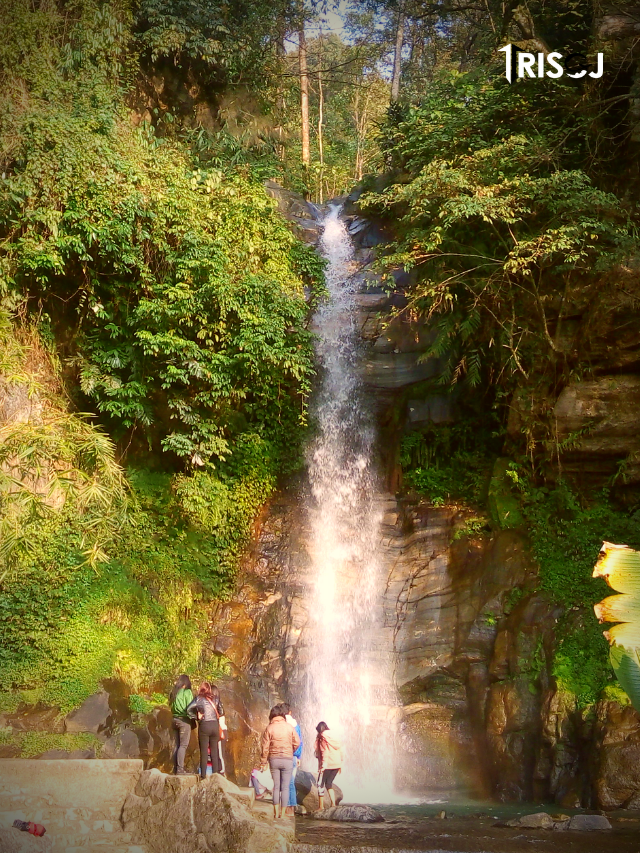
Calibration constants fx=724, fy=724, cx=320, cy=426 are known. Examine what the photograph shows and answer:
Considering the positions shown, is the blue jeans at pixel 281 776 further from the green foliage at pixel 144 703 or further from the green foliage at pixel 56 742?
the green foliage at pixel 144 703

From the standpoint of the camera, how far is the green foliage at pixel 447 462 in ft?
42.9

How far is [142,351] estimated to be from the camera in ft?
41.9

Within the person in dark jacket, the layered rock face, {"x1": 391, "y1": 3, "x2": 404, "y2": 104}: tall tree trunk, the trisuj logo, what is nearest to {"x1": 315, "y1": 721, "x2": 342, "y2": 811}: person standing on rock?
the person in dark jacket

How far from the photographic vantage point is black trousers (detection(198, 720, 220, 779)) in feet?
27.3

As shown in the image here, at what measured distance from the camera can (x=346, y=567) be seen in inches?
507

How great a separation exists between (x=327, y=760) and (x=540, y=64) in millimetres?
11655

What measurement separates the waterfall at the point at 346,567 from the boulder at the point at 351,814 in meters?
2.17

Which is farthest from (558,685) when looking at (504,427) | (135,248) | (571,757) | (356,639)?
(135,248)

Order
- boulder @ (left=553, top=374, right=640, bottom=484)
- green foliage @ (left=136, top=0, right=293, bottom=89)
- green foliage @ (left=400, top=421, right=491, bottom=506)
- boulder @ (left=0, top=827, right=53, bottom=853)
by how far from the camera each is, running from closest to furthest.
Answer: boulder @ (left=0, top=827, right=53, bottom=853)
boulder @ (left=553, top=374, right=640, bottom=484)
green foliage @ (left=400, top=421, right=491, bottom=506)
green foliage @ (left=136, top=0, right=293, bottom=89)

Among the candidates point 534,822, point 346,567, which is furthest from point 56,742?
point 534,822

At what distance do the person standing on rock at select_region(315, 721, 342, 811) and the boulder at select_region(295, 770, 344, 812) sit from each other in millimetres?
92

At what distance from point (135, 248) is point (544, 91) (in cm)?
758

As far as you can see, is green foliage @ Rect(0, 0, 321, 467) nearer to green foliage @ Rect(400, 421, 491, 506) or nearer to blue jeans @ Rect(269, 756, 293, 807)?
green foliage @ Rect(400, 421, 491, 506)

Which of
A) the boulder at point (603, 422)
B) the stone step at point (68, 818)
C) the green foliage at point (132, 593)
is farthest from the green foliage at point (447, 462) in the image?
the stone step at point (68, 818)
